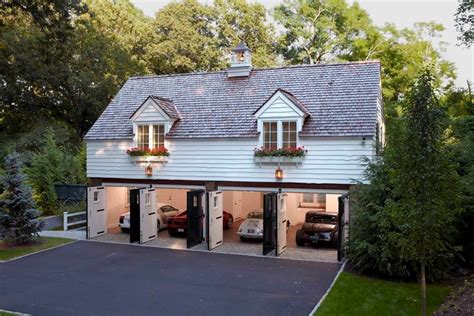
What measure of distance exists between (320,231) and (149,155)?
25.9 ft

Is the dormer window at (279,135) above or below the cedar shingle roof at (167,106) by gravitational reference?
below

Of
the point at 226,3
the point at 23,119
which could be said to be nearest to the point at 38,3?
the point at 23,119

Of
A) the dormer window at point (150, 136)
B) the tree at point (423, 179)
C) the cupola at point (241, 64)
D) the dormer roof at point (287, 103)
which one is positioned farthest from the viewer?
the cupola at point (241, 64)

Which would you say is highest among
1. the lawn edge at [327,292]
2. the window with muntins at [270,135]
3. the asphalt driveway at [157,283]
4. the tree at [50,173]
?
the window with muntins at [270,135]

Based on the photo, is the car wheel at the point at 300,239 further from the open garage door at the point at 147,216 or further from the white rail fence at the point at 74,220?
the white rail fence at the point at 74,220

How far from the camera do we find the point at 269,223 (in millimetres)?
15930

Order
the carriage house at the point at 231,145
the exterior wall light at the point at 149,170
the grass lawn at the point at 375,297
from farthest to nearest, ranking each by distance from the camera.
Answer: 1. the exterior wall light at the point at 149,170
2. the carriage house at the point at 231,145
3. the grass lawn at the point at 375,297

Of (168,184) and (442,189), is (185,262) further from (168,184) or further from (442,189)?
(442,189)

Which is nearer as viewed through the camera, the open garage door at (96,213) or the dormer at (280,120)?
the dormer at (280,120)

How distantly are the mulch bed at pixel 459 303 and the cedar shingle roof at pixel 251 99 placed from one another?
20.9 feet

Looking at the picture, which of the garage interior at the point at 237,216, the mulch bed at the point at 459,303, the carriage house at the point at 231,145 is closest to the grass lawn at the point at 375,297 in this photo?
the mulch bed at the point at 459,303

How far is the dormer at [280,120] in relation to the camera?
16.5 m

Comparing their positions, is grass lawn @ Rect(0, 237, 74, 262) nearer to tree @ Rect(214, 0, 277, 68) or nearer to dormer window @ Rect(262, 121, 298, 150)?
dormer window @ Rect(262, 121, 298, 150)

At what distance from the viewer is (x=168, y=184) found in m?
18.8
